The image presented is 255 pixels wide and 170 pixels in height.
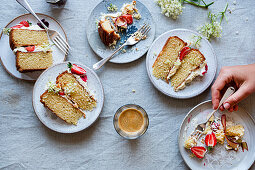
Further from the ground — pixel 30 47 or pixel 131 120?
pixel 30 47

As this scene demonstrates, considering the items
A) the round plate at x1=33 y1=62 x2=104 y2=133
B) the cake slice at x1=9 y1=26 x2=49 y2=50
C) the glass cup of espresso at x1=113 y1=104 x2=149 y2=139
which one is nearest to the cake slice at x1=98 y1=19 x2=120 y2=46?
the round plate at x1=33 y1=62 x2=104 y2=133

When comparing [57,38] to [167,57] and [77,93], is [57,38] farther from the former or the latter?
[167,57]

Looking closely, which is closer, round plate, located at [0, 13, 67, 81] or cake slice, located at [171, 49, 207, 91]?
cake slice, located at [171, 49, 207, 91]

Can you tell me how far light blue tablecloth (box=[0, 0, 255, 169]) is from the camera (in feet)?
9.25

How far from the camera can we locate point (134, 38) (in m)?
2.84

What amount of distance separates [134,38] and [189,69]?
0.72m

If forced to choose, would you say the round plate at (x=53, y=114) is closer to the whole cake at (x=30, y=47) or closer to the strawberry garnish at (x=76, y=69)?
the strawberry garnish at (x=76, y=69)

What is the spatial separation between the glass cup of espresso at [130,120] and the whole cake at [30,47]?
1.01m

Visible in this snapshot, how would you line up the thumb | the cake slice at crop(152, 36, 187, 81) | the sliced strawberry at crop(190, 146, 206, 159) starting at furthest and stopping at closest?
the cake slice at crop(152, 36, 187, 81)
the sliced strawberry at crop(190, 146, 206, 159)
the thumb

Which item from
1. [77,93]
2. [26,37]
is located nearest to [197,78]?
[77,93]

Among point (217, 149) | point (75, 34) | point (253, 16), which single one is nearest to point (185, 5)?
point (253, 16)

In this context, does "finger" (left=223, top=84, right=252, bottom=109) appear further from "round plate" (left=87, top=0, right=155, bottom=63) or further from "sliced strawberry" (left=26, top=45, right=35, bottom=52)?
"sliced strawberry" (left=26, top=45, right=35, bottom=52)

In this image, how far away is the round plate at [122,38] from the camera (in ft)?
9.30

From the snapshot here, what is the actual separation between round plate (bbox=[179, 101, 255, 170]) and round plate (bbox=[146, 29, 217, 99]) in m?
0.19
